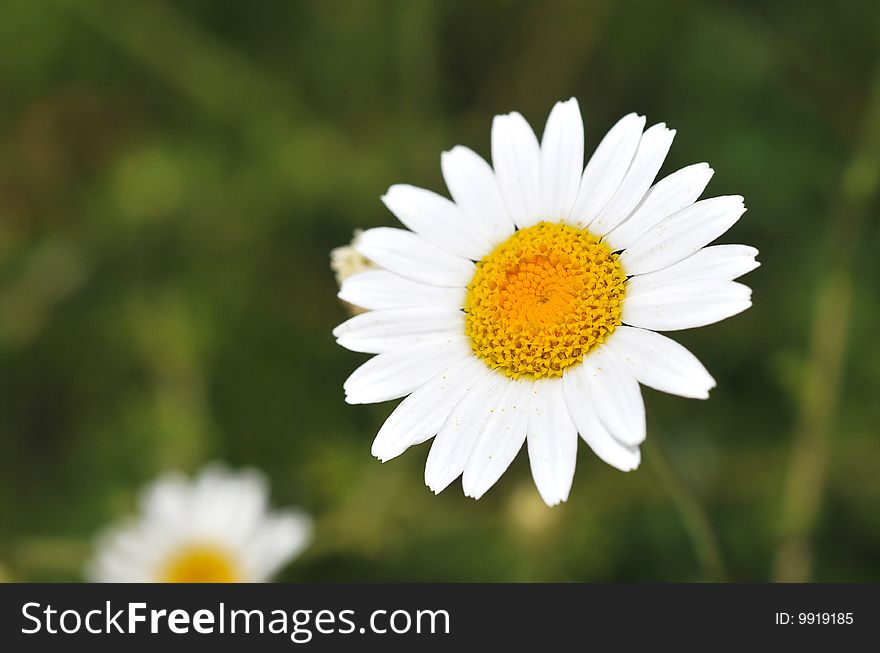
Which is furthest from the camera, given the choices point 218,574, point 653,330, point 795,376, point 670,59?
point 670,59

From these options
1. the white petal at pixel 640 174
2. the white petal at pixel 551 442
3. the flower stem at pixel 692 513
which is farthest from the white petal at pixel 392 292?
the flower stem at pixel 692 513

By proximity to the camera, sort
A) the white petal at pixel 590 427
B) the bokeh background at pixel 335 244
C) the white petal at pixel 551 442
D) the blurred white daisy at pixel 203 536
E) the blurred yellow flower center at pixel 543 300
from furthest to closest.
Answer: the bokeh background at pixel 335 244
the blurred white daisy at pixel 203 536
the blurred yellow flower center at pixel 543 300
the white petal at pixel 551 442
the white petal at pixel 590 427

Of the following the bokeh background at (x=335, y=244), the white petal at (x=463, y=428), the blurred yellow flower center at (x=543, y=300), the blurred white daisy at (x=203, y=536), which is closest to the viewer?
the white petal at (x=463, y=428)

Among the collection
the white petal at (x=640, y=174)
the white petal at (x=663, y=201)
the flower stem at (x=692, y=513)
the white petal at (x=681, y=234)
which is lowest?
the flower stem at (x=692, y=513)

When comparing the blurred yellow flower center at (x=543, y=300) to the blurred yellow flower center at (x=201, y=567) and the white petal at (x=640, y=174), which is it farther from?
the blurred yellow flower center at (x=201, y=567)

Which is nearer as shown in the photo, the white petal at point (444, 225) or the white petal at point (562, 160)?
the white petal at point (562, 160)

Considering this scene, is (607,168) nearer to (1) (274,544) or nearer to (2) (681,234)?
(2) (681,234)

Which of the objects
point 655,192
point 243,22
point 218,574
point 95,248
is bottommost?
point 218,574

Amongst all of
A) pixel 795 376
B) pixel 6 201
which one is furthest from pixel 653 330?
pixel 6 201

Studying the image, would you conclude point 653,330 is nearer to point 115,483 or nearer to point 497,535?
point 497,535
